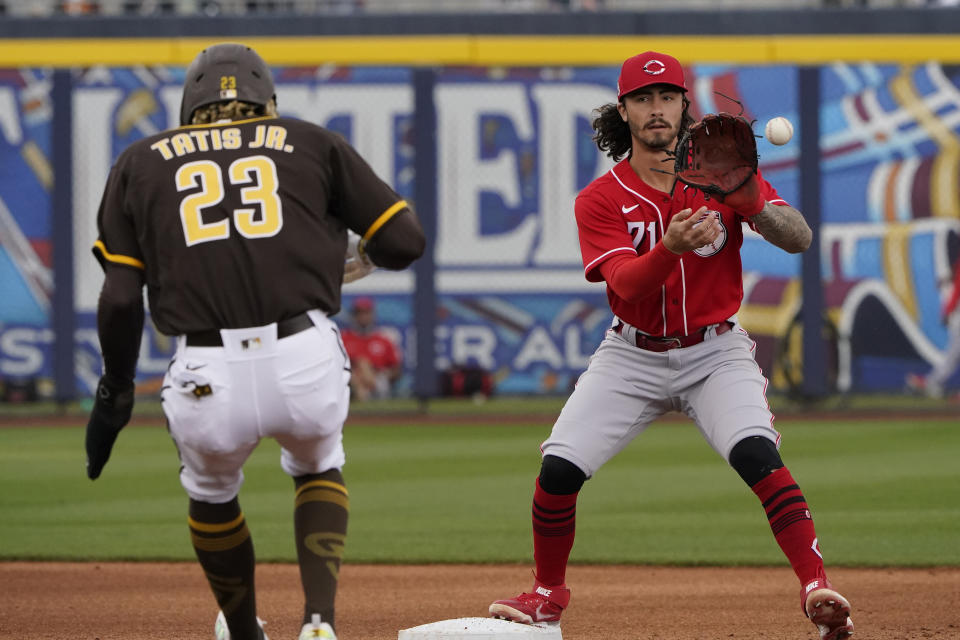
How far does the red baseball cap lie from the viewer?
184 inches

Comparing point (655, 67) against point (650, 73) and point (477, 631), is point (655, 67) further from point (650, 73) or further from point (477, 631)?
point (477, 631)

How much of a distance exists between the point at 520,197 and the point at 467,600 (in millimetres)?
9195

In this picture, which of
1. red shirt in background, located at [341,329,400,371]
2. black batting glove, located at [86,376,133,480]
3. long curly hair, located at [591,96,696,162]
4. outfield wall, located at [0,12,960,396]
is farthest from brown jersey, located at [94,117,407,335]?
red shirt in background, located at [341,329,400,371]

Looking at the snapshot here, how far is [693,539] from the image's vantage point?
292 inches

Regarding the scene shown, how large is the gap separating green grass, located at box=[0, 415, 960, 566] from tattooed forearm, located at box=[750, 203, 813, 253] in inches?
104

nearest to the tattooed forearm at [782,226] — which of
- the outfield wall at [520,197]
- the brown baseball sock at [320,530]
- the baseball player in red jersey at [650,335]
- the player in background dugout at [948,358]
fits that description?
the baseball player in red jersey at [650,335]

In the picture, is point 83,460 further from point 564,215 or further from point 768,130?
point 768,130

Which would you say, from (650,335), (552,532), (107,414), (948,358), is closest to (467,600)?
(552,532)

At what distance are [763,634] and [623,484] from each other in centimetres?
435

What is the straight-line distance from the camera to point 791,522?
4371 millimetres

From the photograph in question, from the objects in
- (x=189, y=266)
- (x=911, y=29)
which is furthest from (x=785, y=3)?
(x=189, y=266)

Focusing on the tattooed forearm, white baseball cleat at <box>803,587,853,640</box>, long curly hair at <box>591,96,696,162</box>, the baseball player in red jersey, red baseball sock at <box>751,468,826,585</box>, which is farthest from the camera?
long curly hair at <box>591,96,696,162</box>

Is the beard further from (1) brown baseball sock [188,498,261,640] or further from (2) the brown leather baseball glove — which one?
(1) brown baseball sock [188,498,261,640]

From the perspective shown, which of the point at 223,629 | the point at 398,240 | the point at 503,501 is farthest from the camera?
the point at 503,501
